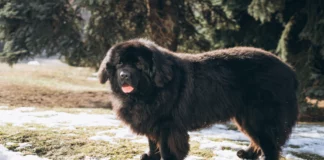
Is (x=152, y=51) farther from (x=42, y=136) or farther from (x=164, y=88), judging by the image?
(x=42, y=136)

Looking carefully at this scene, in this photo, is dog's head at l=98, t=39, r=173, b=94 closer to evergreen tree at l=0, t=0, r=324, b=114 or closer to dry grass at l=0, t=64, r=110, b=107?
evergreen tree at l=0, t=0, r=324, b=114

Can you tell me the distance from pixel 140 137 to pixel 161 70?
2.11 metres

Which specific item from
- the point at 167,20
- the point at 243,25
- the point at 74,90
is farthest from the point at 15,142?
the point at 243,25

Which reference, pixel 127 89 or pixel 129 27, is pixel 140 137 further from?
pixel 129 27

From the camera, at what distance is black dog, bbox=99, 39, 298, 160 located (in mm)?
4363

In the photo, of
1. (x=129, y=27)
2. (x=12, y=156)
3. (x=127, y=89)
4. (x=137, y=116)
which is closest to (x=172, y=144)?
(x=137, y=116)

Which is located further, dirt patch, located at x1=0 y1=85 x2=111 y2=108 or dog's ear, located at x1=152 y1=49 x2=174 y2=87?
dirt patch, located at x1=0 y1=85 x2=111 y2=108

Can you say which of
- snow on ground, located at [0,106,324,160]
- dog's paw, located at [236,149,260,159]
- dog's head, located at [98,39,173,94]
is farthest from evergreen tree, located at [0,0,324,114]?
dog's paw, located at [236,149,260,159]

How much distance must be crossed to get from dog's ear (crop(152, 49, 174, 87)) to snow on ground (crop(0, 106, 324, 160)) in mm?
1178

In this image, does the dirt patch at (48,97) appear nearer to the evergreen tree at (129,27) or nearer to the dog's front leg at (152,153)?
the evergreen tree at (129,27)

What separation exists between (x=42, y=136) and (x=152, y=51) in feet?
8.06

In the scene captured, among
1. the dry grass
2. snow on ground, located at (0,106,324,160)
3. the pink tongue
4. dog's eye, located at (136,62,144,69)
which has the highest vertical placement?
dog's eye, located at (136,62,144,69)

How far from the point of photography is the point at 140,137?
615 centimetres

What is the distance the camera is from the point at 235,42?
41.5 ft
